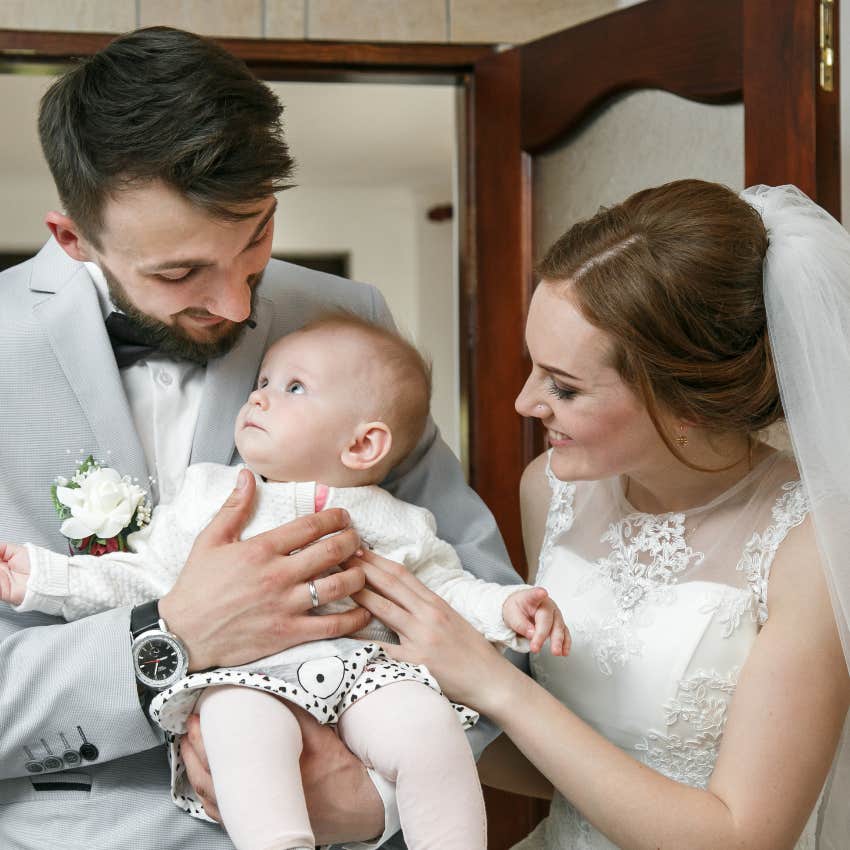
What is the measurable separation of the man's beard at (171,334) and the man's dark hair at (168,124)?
4.9 inches

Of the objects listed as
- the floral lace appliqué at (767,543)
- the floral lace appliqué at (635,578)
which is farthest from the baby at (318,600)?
the floral lace appliqué at (767,543)

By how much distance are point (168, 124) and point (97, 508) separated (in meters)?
0.58

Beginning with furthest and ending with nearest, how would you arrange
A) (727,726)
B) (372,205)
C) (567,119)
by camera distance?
(372,205), (567,119), (727,726)

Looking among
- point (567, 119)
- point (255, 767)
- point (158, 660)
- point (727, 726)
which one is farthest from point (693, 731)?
point (567, 119)

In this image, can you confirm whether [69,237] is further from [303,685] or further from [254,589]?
[303,685]

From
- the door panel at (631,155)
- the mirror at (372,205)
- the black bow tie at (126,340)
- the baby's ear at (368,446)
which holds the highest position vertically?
the door panel at (631,155)

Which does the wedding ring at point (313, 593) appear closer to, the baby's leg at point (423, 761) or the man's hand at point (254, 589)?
the man's hand at point (254, 589)

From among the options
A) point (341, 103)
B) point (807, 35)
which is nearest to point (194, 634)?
point (807, 35)

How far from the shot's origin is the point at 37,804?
5.28ft

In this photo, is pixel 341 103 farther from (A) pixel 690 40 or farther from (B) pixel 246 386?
(B) pixel 246 386

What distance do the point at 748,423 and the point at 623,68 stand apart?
4.68 feet

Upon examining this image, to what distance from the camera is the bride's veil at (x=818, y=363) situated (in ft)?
5.57

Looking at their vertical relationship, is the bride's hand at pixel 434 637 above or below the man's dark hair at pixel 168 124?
below

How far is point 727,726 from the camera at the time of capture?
1.68 m
